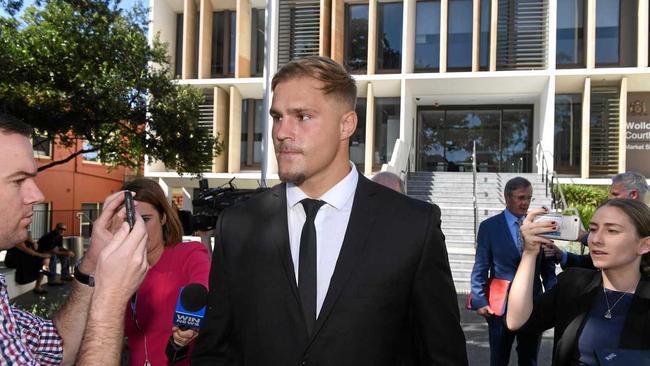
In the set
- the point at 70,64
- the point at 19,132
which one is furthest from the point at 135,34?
the point at 19,132

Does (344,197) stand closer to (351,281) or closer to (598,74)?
(351,281)

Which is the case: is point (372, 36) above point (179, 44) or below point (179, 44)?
below

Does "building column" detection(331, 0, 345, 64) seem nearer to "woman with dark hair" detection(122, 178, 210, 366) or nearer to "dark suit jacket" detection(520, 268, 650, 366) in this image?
"woman with dark hair" detection(122, 178, 210, 366)

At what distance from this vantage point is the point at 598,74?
714 inches

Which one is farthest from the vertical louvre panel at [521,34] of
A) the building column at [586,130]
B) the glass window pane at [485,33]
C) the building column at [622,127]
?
the building column at [622,127]

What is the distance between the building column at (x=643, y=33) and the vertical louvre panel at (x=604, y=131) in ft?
4.13

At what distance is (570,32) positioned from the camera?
1972cm

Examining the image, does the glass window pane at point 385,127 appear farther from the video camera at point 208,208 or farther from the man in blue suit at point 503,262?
the video camera at point 208,208

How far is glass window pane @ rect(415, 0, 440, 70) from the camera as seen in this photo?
2058 cm

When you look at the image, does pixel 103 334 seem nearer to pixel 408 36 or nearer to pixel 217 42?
pixel 408 36

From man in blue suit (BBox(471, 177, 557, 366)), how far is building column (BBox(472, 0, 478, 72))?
48.7 feet

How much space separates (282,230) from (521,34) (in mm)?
19456

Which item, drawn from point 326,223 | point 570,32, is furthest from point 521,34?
point 326,223

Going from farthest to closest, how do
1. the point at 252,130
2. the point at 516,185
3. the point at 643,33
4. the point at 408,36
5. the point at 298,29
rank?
the point at 252,130
the point at 298,29
the point at 408,36
the point at 643,33
the point at 516,185
